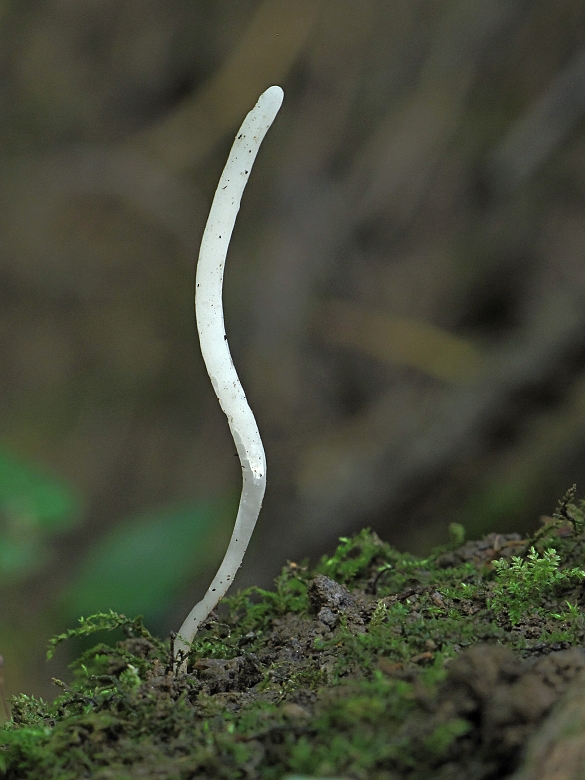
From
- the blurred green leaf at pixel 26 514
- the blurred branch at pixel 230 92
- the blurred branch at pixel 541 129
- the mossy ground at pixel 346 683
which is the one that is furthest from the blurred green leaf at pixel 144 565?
the blurred branch at pixel 541 129

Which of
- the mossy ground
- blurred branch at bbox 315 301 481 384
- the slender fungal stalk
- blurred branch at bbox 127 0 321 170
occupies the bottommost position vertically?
the mossy ground

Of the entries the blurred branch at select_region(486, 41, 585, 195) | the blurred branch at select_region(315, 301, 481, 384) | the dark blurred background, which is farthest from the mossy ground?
the blurred branch at select_region(486, 41, 585, 195)

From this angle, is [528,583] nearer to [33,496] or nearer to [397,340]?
[33,496]

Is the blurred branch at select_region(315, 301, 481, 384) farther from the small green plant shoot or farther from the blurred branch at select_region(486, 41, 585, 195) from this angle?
the small green plant shoot

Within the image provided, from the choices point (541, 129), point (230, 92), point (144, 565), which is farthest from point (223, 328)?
point (230, 92)

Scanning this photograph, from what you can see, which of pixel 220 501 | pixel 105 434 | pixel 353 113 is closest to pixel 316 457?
pixel 220 501
